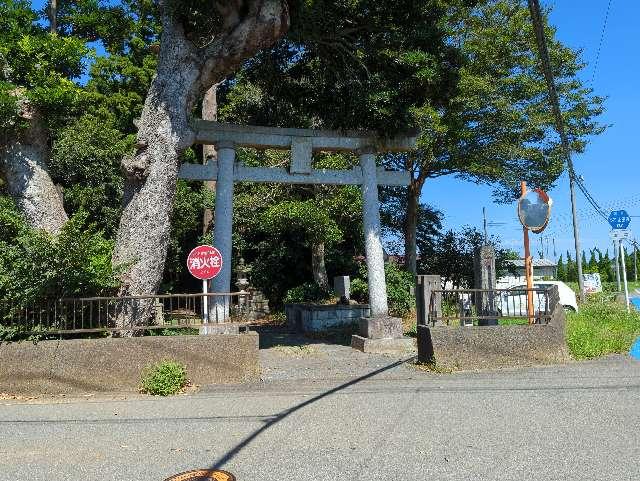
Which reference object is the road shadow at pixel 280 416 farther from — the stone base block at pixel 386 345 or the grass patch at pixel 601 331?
the grass patch at pixel 601 331

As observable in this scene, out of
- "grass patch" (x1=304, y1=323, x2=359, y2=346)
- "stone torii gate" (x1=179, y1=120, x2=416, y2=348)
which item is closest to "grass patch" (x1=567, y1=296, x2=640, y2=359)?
"stone torii gate" (x1=179, y1=120, x2=416, y2=348)

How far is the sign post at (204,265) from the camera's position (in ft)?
29.1

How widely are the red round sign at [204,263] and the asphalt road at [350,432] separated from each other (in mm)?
1877

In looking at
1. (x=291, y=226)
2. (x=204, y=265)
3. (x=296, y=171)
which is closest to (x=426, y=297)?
(x=204, y=265)

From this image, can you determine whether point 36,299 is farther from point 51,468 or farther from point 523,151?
point 523,151

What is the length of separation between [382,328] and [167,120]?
6067mm

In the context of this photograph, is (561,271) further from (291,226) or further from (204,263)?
(204,263)

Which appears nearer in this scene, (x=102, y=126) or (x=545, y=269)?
(x=102, y=126)

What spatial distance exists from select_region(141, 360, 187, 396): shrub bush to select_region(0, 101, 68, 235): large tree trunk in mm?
2995

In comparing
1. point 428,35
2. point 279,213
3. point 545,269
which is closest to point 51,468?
point 428,35

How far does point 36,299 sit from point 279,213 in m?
10.3

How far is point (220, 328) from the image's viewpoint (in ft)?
30.1

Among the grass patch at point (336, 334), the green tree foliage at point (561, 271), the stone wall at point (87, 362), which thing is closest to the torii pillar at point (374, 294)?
the grass patch at point (336, 334)

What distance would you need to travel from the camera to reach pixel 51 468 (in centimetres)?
473
